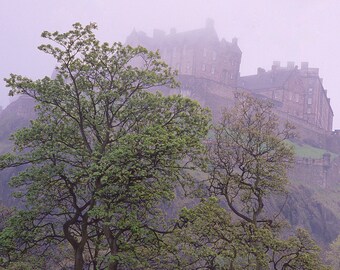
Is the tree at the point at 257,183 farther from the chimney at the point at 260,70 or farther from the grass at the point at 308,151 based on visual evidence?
the chimney at the point at 260,70

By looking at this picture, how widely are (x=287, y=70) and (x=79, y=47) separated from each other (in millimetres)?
88446

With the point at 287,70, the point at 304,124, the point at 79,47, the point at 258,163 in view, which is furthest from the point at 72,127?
the point at 287,70

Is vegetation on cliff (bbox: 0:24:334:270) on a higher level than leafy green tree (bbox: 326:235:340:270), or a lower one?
higher

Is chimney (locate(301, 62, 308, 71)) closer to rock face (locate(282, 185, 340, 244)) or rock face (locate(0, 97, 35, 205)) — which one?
rock face (locate(282, 185, 340, 244))

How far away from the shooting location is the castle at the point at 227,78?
78.3 m

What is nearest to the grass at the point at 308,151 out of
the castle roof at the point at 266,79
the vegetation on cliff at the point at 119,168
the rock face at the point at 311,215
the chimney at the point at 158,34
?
the rock face at the point at 311,215

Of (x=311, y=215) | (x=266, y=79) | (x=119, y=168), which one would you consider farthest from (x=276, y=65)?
(x=119, y=168)

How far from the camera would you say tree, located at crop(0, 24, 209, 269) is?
15.3m

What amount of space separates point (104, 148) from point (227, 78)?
7445 centimetres

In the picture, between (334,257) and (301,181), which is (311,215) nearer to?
(301,181)

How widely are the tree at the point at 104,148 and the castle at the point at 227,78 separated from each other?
58.6 m

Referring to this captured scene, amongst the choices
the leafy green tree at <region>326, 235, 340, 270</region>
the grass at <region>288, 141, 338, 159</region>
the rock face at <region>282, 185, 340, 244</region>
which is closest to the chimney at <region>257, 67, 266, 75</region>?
the grass at <region>288, 141, 338, 159</region>

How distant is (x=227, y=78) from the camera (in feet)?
291

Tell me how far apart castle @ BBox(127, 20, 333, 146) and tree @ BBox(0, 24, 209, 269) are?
58.6m
